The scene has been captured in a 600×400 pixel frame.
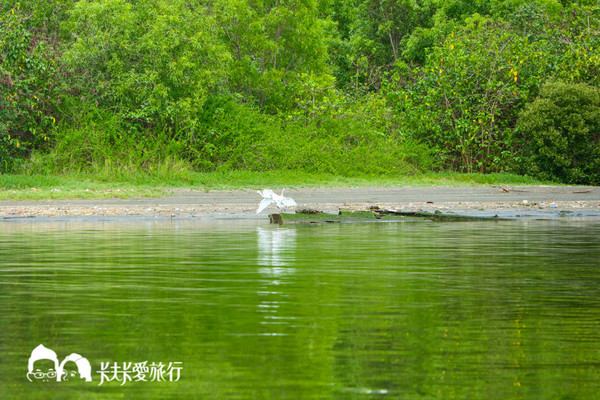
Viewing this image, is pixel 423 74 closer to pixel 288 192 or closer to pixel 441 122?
pixel 441 122

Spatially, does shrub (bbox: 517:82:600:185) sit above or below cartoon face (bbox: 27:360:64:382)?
above

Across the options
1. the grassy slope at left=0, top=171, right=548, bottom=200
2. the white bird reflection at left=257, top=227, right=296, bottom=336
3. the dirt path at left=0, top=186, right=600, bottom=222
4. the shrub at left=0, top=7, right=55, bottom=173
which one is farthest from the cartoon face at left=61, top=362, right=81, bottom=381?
the shrub at left=0, top=7, right=55, bottom=173

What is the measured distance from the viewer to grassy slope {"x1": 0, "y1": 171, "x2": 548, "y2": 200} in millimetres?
22344

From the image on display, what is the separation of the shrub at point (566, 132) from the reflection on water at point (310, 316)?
15.5 m

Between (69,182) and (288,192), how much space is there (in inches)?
220

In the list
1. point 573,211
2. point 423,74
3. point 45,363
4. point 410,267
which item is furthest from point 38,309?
point 423,74

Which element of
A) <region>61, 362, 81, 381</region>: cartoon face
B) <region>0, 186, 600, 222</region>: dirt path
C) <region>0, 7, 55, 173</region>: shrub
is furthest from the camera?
<region>0, 7, 55, 173</region>: shrub

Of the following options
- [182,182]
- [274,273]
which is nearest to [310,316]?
[274,273]

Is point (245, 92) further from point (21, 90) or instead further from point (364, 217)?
point (364, 217)

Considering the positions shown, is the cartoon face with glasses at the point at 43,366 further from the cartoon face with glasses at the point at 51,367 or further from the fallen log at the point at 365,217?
the fallen log at the point at 365,217

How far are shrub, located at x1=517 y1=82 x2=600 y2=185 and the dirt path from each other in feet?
6.20

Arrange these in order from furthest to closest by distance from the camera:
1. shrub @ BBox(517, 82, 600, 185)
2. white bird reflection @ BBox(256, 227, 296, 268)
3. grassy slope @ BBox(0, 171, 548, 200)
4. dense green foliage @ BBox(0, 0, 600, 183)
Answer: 1. shrub @ BBox(517, 82, 600, 185)
2. dense green foliage @ BBox(0, 0, 600, 183)
3. grassy slope @ BBox(0, 171, 548, 200)
4. white bird reflection @ BBox(256, 227, 296, 268)

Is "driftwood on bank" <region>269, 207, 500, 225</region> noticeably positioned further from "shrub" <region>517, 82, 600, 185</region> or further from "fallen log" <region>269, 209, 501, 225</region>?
"shrub" <region>517, 82, 600, 185</region>

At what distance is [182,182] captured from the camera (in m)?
25.2
